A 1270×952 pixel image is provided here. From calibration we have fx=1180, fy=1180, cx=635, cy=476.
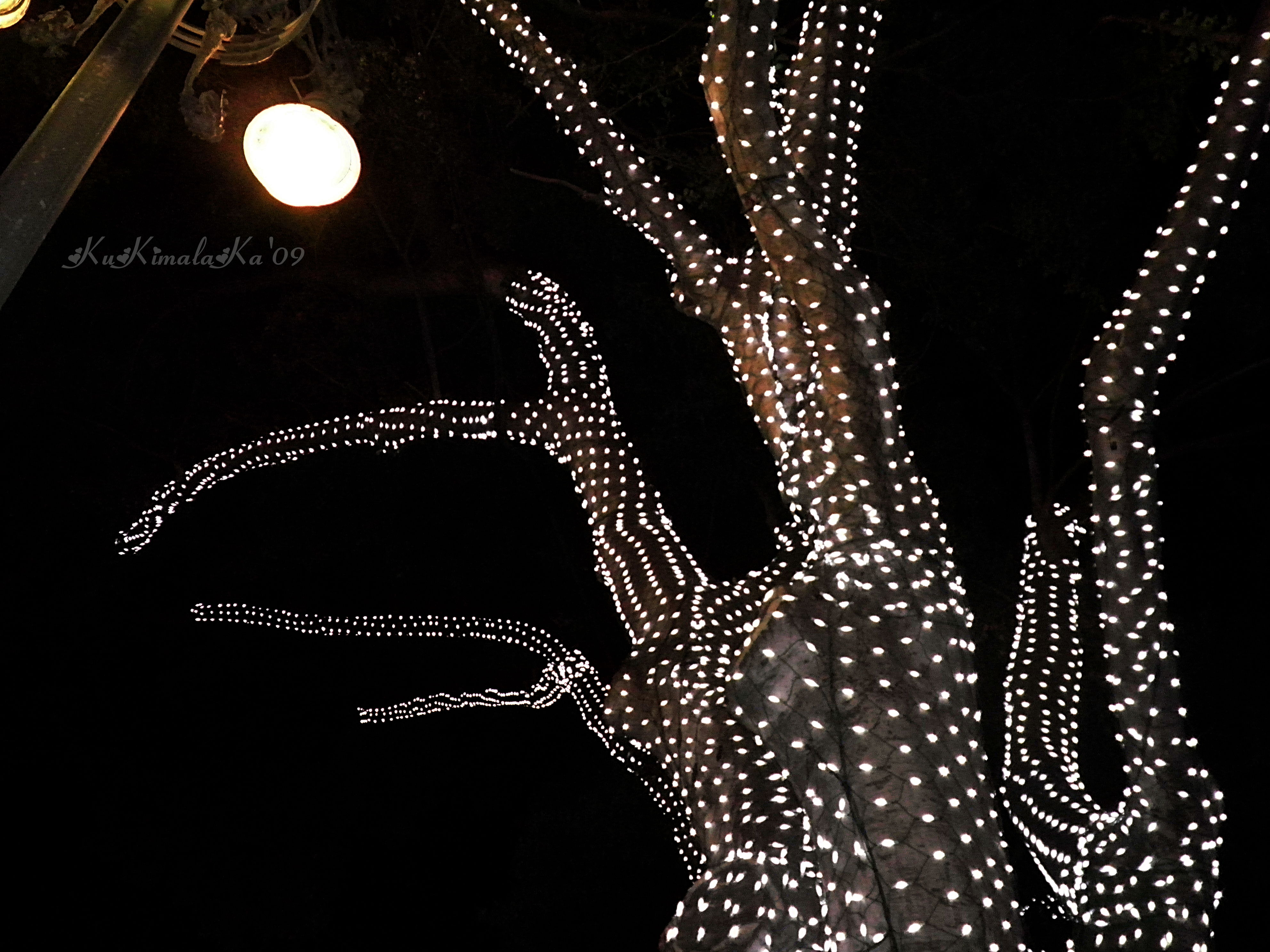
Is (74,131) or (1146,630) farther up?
(1146,630)

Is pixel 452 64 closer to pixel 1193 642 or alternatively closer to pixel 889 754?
pixel 889 754

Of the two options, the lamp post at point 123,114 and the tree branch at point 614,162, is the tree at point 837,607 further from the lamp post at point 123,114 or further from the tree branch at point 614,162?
the lamp post at point 123,114

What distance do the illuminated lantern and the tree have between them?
2.28 meters

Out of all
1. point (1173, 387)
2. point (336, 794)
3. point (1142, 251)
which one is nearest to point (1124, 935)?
point (1142, 251)

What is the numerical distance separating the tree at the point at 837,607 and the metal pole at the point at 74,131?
82.7 inches

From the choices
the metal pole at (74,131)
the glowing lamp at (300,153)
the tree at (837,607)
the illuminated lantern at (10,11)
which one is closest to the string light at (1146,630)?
the tree at (837,607)

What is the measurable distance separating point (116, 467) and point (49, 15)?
19.3 feet

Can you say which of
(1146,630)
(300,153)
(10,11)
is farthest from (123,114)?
(1146,630)

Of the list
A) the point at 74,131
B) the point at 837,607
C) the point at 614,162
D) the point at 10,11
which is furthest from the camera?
the point at 614,162

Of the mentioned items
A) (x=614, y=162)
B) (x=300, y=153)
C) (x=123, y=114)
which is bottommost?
(x=123, y=114)

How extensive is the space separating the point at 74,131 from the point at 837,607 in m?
2.32

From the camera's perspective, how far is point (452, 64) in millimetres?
6828

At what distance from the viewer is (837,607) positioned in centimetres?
346

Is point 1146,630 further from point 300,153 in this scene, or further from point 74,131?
point 74,131
